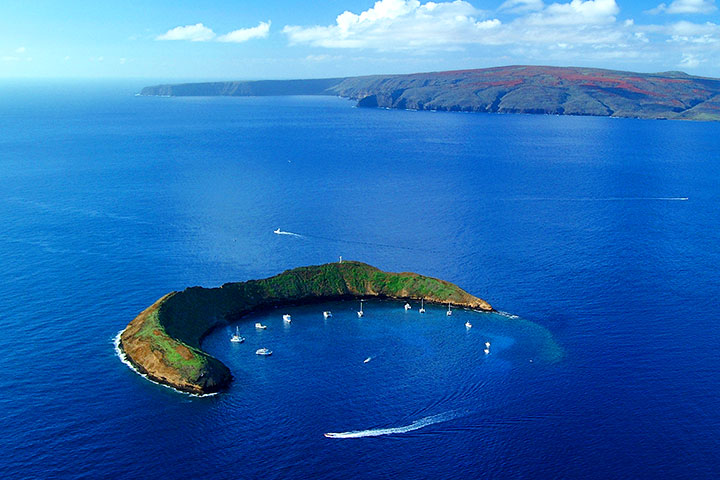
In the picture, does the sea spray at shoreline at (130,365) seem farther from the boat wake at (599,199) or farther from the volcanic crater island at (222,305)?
the boat wake at (599,199)

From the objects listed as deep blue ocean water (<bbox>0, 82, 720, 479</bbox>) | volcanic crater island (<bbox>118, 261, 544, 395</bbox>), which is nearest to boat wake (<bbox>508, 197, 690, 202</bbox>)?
deep blue ocean water (<bbox>0, 82, 720, 479</bbox>)

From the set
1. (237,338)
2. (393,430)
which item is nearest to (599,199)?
(237,338)

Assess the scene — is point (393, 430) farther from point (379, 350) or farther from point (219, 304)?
point (219, 304)

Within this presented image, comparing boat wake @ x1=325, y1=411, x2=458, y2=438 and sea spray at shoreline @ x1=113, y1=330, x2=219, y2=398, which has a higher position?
sea spray at shoreline @ x1=113, y1=330, x2=219, y2=398

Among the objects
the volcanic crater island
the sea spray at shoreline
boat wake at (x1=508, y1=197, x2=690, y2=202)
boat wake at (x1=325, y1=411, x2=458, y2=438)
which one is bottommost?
boat wake at (x1=325, y1=411, x2=458, y2=438)

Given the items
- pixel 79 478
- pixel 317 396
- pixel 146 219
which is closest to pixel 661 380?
pixel 317 396

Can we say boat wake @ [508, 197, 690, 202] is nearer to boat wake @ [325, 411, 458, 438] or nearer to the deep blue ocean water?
the deep blue ocean water

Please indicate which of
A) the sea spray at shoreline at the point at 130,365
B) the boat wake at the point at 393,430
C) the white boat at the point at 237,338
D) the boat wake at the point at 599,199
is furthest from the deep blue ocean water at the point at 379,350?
the boat wake at the point at 599,199

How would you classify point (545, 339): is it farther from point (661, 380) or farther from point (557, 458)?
point (557, 458)

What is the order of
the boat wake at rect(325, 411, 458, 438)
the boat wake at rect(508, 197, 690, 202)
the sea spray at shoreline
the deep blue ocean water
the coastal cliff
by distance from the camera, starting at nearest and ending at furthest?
the deep blue ocean water → the boat wake at rect(325, 411, 458, 438) → the sea spray at shoreline → the coastal cliff → the boat wake at rect(508, 197, 690, 202)
